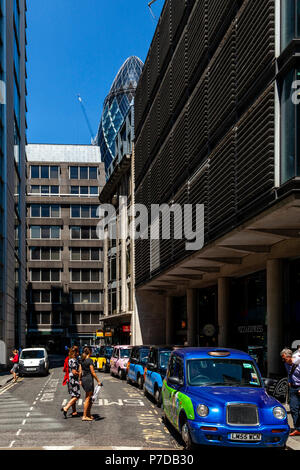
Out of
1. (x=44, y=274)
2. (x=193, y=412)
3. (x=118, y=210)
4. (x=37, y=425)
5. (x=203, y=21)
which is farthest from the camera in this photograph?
(x=44, y=274)

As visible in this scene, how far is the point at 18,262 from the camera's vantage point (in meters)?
55.3

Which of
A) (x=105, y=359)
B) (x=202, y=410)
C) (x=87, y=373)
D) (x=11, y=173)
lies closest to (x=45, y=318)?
(x=11, y=173)

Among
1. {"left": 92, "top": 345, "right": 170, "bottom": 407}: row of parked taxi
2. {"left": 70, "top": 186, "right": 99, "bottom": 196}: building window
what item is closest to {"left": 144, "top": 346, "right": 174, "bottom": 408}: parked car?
{"left": 92, "top": 345, "right": 170, "bottom": 407}: row of parked taxi

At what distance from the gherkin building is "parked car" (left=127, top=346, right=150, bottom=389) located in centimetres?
13182

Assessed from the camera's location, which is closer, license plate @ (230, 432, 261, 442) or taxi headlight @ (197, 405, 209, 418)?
license plate @ (230, 432, 261, 442)

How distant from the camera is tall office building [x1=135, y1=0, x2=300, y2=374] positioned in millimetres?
15688

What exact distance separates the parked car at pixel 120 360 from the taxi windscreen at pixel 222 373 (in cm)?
1854

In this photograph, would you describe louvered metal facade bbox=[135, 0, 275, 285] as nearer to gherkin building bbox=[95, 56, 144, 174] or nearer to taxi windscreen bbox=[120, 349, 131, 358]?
taxi windscreen bbox=[120, 349, 131, 358]

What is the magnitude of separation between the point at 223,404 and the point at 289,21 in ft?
33.7

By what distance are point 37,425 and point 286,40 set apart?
11508 millimetres

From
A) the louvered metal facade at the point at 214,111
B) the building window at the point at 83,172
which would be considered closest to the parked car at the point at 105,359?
the louvered metal facade at the point at 214,111

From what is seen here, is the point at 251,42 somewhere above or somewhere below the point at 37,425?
above


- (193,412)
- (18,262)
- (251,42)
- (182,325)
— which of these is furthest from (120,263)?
(193,412)

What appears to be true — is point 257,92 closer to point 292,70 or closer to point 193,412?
point 292,70
